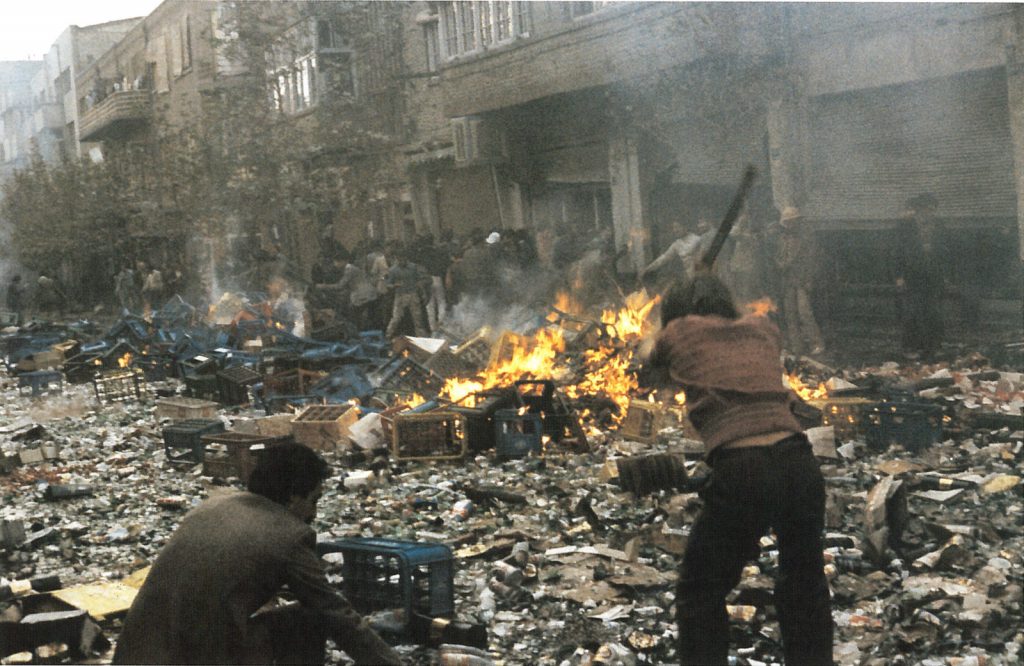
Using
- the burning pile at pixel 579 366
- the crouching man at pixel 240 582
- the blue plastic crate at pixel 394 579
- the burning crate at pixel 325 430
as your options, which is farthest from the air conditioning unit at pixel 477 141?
the crouching man at pixel 240 582

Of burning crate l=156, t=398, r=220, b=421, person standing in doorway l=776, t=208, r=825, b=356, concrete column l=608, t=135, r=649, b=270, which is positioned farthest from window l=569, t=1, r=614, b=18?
burning crate l=156, t=398, r=220, b=421

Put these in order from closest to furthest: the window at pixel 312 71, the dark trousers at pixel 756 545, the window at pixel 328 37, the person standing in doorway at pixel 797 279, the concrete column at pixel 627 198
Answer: the dark trousers at pixel 756 545
the person standing in doorway at pixel 797 279
the concrete column at pixel 627 198
the window at pixel 312 71
the window at pixel 328 37

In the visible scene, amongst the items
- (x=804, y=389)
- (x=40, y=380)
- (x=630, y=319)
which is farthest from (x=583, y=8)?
(x=40, y=380)

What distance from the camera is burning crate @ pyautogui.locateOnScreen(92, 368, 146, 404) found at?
43.9 ft

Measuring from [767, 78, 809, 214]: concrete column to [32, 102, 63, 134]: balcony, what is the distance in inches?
724

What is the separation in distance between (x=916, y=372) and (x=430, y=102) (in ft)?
43.7

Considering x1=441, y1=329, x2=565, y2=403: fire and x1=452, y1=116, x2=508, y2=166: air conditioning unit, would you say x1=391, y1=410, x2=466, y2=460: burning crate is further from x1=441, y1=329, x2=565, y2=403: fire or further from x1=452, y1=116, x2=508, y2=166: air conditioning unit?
x1=452, y1=116, x2=508, y2=166: air conditioning unit

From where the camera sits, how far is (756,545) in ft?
12.9

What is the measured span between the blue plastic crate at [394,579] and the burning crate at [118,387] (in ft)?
29.1

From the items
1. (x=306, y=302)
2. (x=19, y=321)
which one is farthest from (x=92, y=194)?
(x=306, y=302)

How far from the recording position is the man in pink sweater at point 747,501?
3.73 meters

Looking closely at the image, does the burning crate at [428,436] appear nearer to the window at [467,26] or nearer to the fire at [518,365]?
the fire at [518,365]

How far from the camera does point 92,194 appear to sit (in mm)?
25703

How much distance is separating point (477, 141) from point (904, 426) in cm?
1307
